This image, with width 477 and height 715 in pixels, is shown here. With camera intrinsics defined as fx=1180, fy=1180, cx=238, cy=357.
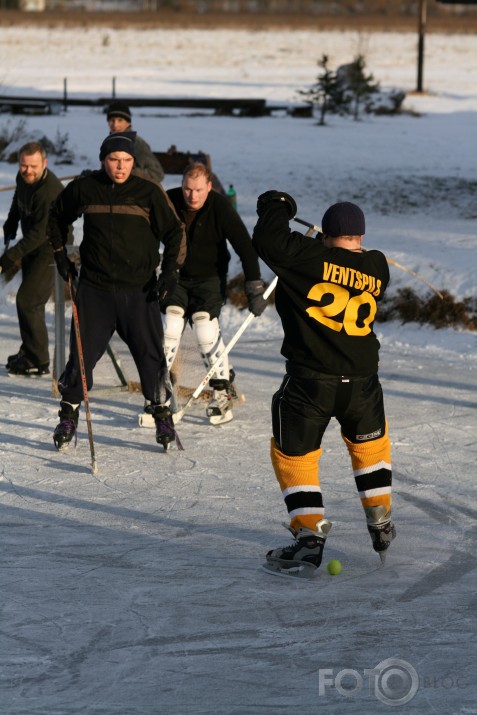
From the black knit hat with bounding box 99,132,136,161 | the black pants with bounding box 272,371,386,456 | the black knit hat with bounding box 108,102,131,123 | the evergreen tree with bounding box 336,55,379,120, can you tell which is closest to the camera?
the black pants with bounding box 272,371,386,456

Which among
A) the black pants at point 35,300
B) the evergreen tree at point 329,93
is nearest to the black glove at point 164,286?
the black pants at point 35,300

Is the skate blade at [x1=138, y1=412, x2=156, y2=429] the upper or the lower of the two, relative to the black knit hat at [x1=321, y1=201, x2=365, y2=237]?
lower

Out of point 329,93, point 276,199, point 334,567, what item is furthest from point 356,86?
point 334,567

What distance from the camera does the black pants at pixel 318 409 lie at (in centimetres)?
500

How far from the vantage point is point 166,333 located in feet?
24.5

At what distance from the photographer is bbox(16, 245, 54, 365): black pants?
868 cm

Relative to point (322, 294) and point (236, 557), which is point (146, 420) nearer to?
point (236, 557)

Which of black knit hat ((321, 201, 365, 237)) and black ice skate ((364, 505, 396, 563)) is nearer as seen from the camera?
black knit hat ((321, 201, 365, 237))

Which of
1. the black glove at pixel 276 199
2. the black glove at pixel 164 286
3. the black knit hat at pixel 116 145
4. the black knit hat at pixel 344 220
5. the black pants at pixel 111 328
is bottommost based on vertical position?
the black pants at pixel 111 328

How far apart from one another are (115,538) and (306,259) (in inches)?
66.2

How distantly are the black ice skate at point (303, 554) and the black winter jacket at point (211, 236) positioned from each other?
8.34ft

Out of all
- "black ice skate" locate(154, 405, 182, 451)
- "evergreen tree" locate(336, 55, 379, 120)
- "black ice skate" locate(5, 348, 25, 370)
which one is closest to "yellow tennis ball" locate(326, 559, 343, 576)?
"black ice skate" locate(154, 405, 182, 451)

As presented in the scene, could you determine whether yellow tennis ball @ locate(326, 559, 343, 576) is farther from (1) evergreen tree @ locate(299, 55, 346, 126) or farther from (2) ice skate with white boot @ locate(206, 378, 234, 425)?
(1) evergreen tree @ locate(299, 55, 346, 126)

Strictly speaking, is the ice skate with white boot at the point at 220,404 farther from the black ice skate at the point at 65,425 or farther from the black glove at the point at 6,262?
the black glove at the point at 6,262
